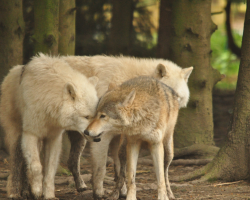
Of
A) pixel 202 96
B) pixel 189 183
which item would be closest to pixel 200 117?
pixel 202 96

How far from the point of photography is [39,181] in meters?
5.04

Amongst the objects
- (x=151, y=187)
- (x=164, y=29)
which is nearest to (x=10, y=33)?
(x=151, y=187)

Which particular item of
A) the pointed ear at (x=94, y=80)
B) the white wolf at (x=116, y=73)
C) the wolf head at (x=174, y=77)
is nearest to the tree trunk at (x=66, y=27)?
the white wolf at (x=116, y=73)

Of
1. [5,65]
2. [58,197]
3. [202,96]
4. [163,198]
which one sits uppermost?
[5,65]

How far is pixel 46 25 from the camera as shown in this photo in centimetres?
646

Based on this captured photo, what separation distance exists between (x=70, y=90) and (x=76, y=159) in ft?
5.75

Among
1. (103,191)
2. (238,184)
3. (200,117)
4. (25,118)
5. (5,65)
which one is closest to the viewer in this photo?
(25,118)

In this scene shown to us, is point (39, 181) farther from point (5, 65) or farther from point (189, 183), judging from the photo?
point (5, 65)

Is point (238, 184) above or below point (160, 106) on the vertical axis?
below

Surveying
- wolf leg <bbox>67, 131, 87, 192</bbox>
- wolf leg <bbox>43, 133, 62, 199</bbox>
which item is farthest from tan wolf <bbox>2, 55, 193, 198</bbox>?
wolf leg <bbox>43, 133, 62, 199</bbox>

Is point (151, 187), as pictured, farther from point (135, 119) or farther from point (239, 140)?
point (135, 119)

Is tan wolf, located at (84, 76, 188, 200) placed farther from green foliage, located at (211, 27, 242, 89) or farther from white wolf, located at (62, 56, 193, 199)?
green foliage, located at (211, 27, 242, 89)

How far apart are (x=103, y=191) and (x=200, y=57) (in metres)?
4.02

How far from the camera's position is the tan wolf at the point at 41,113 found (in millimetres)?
4969
